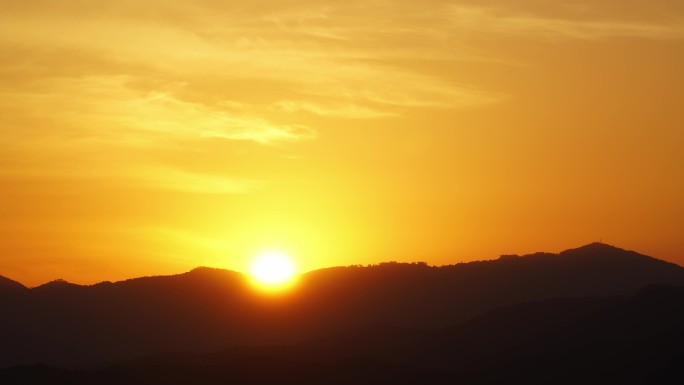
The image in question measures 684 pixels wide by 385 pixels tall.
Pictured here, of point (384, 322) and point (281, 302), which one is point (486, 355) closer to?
point (384, 322)

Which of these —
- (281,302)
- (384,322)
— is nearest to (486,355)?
(384,322)

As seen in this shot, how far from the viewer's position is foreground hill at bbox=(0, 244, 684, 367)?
142 m

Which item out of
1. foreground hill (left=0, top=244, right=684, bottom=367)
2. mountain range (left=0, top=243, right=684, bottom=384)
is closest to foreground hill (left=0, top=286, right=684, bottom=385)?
mountain range (left=0, top=243, right=684, bottom=384)

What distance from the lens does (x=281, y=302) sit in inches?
6147

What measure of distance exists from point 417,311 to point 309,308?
15316 millimetres

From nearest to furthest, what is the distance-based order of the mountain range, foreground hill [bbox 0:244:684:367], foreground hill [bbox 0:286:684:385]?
foreground hill [bbox 0:286:684:385] < the mountain range < foreground hill [bbox 0:244:684:367]

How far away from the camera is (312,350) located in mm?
106625

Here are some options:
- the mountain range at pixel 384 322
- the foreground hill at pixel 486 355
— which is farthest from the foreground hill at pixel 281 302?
the foreground hill at pixel 486 355

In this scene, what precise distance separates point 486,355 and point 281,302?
177ft

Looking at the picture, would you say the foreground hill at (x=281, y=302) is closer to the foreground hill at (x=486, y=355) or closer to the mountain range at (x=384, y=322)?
the mountain range at (x=384, y=322)

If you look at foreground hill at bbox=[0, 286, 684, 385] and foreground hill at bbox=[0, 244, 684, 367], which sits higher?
foreground hill at bbox=[0, 244, 684, 367]

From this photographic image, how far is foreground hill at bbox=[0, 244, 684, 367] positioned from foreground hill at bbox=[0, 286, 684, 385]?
22.8m

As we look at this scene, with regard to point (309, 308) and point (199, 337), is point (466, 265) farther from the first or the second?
point (199, 337)

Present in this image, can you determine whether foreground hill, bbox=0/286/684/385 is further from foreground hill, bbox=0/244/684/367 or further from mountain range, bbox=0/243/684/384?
foreground hill, bbox=0/244/684/367
